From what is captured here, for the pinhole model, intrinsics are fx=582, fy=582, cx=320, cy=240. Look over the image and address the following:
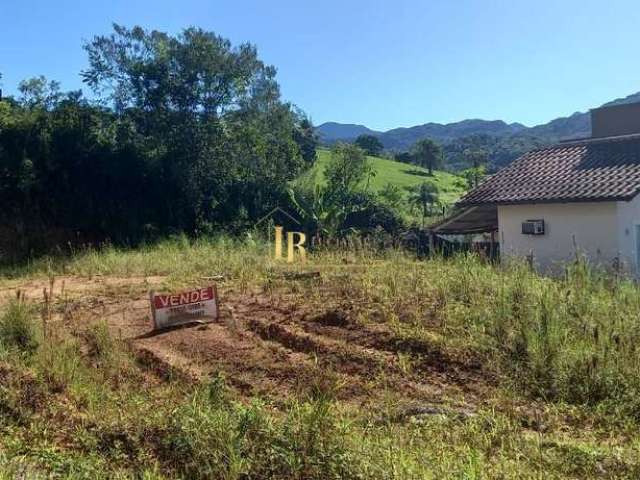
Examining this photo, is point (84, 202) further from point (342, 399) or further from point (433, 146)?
point (433, 146)

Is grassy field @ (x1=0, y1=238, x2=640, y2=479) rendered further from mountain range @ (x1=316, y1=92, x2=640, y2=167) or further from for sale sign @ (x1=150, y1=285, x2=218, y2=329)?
mountain range @ (x1=316, y1=92, x2=640, y2=167)

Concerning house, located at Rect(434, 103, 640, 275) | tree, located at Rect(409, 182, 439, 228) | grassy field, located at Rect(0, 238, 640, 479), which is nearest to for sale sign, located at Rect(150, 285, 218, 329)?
grassy field, located at Rect(0, 238, 640, 479)

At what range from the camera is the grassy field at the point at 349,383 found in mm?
3467

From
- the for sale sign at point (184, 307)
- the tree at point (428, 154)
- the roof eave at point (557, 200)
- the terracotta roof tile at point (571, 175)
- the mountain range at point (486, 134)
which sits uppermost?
the mountain range at point (486, 134)

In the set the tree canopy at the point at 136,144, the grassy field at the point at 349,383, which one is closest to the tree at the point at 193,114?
the tree canopy at the point at 136,144

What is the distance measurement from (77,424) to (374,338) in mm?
3097

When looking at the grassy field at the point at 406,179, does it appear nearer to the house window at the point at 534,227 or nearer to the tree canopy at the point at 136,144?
the tree canopy at the point at 136,144

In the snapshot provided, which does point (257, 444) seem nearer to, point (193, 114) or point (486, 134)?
point (193, 114)

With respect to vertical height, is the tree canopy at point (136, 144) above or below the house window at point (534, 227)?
above

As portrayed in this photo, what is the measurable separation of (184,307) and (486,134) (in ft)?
360

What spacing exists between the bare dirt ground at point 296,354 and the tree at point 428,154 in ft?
173

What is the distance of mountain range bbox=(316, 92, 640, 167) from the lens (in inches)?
3199

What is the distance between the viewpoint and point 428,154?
60.1m

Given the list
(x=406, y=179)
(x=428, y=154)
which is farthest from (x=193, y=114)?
(x=428, y=154)
